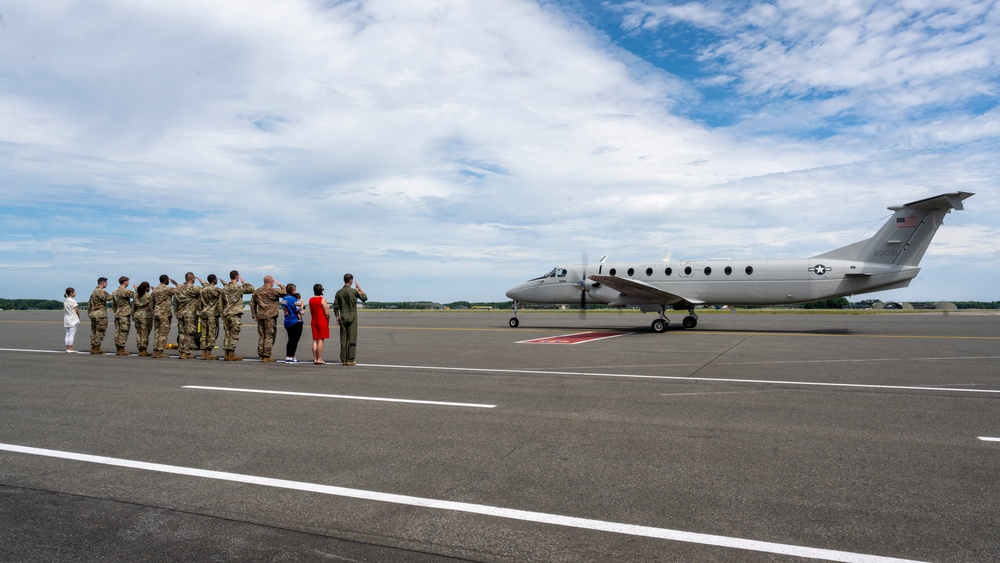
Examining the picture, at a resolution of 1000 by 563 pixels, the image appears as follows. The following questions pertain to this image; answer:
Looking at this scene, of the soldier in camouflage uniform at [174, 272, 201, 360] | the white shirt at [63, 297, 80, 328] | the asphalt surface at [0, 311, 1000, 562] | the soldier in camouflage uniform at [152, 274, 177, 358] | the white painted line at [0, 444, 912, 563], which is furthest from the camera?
the white shirt at [63, 297, 80, 328]

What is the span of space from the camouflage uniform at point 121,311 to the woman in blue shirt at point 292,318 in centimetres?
472

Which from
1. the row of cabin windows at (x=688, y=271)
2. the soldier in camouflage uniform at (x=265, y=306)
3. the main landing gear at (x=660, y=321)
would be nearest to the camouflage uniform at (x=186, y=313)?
the soldier in camouflage uniform at (x=265, y=306)

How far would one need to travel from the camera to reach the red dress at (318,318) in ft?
45.5

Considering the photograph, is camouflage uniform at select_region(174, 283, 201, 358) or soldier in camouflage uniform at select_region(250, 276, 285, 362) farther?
camouflage uniform at select_region(174, 283, 201, 358)

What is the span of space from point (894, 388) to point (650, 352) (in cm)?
687

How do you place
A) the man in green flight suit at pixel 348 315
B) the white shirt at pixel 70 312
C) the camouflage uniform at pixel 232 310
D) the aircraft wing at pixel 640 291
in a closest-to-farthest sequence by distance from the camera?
the man in green flight suit at pixel 348 315, the camouflage uniform at pixel 232 310, the white shirt at pixel 70 312, the aircraft wing at pixel 640 291

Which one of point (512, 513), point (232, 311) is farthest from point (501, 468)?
point (232, 311)

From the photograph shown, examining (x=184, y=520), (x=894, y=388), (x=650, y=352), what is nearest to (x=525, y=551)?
(x=184, y=520)

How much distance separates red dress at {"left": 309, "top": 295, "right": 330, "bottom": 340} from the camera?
1386 cm

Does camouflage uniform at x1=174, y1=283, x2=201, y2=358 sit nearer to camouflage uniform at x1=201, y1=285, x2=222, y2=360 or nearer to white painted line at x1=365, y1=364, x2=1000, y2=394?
camouflage uniform at x1=201, y1=285, x2=222, y2=360

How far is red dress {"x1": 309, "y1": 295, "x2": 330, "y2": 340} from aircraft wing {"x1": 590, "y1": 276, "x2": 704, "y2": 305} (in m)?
13.1

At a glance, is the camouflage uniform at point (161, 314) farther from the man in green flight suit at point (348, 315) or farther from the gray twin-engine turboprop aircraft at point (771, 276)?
the gray twin-engine turboprop aircraft at point (771, 276)

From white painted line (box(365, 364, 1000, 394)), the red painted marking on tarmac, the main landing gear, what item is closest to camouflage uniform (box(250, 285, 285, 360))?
white painted line (box(365, 364, 1000, 394))

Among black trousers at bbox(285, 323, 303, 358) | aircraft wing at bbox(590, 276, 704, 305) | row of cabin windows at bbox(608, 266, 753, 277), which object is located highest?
row of cabin windows at bbox(608, 266, 753, 277)
